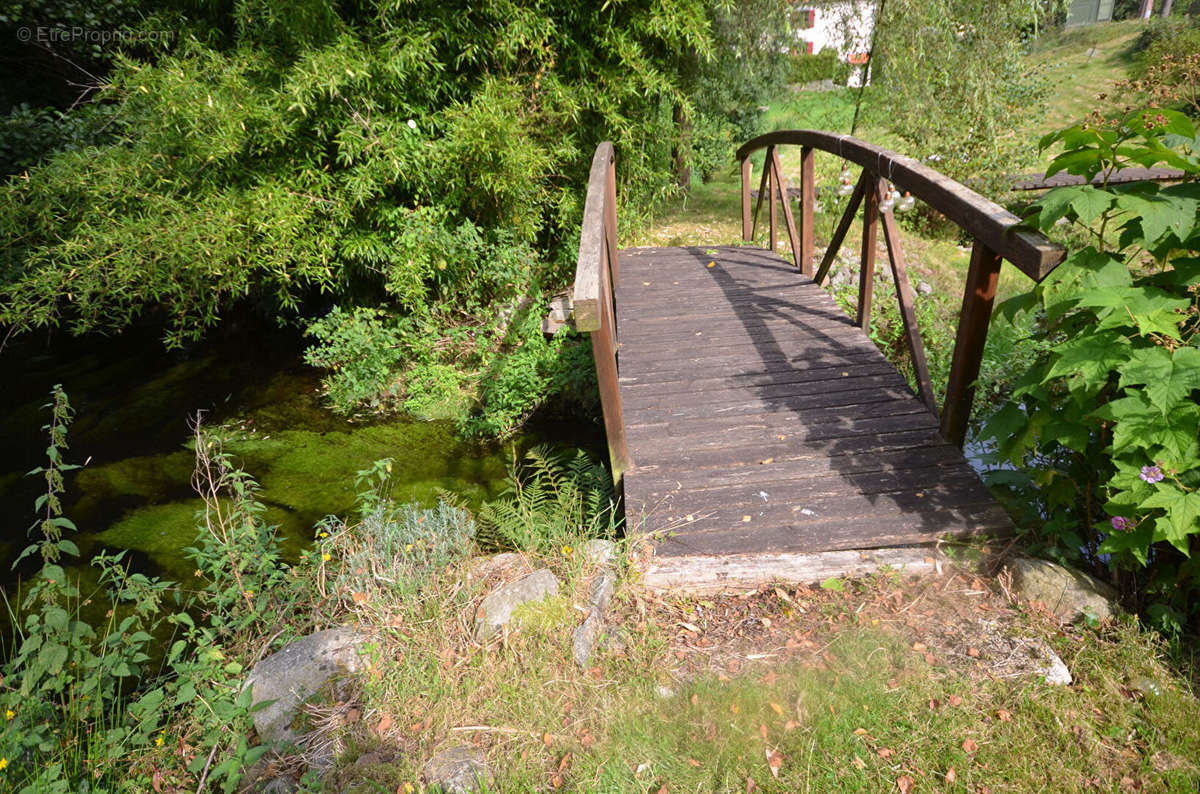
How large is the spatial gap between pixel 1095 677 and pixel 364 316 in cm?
628

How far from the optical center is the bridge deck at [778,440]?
262cm

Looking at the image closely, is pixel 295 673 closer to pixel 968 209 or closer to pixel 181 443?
pixel 968 209

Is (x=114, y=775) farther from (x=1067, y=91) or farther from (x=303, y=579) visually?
(x=1067, y=91)

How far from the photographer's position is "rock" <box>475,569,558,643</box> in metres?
2.39

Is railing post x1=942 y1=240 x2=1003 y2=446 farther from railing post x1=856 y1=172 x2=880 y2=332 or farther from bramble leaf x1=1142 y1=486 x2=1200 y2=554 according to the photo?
railing post x1=856 y1=172 x2=880 y2=332

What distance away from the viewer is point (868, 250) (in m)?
4.04

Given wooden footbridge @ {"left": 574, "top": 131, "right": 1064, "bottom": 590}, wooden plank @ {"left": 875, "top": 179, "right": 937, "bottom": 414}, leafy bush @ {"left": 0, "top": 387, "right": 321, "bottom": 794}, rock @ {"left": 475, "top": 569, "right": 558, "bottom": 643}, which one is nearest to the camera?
leafy bush @ {"left": 0, "top": 387, "right": 321, "bottom": 794}

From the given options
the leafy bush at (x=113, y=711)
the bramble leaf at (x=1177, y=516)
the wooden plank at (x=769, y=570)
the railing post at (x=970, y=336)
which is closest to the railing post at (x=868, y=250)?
the railing post at (x=970, y=336)

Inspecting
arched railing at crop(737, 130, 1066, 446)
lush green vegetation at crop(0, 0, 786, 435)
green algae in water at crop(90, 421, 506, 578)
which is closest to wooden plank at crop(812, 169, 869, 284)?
arched railing at crop(737, 130, 1066, 446)

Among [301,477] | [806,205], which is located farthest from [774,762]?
[301,477]

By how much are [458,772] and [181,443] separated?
5146mm

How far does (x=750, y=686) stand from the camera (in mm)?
2023

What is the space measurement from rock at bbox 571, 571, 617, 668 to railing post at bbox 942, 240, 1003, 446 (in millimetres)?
1681

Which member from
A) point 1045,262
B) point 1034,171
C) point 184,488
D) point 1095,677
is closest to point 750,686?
point 1095,677
